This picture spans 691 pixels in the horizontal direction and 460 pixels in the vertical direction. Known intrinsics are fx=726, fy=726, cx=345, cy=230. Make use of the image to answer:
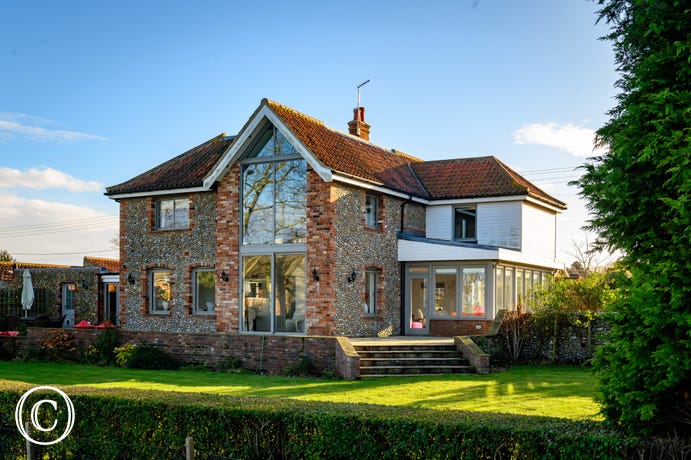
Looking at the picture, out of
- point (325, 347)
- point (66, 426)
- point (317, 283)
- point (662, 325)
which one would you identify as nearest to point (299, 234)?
point (317, 283)

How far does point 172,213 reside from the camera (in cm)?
2573

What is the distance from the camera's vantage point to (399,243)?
24797 millimetres

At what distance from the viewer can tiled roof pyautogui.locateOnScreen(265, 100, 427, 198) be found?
71.8ft

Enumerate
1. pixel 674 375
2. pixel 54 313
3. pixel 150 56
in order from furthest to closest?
pixel 54 313
pixel 150 56
pixel 674 375

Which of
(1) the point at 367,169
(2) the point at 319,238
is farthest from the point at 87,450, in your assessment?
(1) the point at 367,169

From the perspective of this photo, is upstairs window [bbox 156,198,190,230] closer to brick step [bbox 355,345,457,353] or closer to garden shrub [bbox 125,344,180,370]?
garden shrub [bbox 125,344,180,370]

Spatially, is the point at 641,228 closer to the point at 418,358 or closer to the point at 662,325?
the point at 662,325

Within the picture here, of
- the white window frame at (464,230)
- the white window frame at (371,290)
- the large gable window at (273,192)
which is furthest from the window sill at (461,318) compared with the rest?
the large gable window at (273,192)

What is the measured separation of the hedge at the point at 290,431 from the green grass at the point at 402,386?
241 cm

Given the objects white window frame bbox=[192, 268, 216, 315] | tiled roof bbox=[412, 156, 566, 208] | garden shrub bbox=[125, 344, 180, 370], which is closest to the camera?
garden shrub bbox=[125, 344, 180, 370]

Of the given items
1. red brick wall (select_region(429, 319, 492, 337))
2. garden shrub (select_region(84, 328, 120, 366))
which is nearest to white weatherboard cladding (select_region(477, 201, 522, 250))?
red brick wall (select_region(429, 319, 492, 337))

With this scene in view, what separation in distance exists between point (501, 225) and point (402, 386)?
36.7 feet

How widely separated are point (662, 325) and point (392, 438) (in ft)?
10.0

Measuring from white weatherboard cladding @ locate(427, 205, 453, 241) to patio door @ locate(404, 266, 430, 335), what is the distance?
7.44 feet
